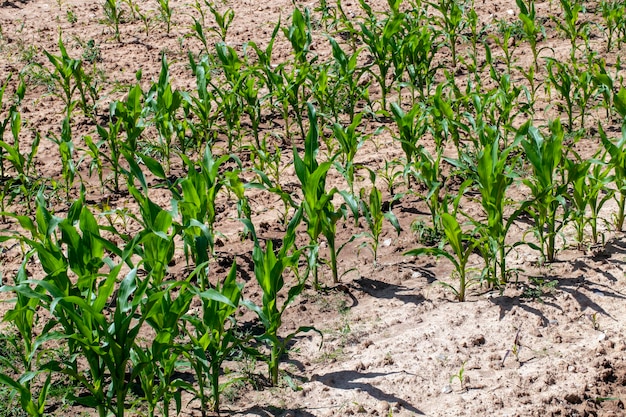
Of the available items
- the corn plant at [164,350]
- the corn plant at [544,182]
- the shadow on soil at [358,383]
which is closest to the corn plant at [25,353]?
the corn plant at [164,350]

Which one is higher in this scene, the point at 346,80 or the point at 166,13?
the point at 166,13

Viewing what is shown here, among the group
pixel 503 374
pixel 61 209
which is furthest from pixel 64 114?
pixel 503 374

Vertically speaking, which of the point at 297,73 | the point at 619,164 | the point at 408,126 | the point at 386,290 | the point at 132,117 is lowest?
the point at 386,290

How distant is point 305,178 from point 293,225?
0.42m

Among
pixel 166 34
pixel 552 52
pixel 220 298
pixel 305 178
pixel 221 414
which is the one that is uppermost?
pixel 166 34

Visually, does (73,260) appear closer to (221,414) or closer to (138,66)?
(221,414)

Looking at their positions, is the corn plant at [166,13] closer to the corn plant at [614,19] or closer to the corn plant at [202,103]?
the corn plant at [202,103]

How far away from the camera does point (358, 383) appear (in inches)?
155

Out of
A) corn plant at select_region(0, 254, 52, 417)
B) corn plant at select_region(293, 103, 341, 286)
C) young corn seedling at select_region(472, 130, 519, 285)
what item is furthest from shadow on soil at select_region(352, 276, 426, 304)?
corn plant at select_region(0, 254, 52, 417)

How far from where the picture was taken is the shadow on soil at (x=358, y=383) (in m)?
3.82

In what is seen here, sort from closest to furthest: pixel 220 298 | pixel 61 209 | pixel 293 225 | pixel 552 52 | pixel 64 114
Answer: pixel 220 298 → pixel 293 225 → pixel 61 209 → pixel 64 114 → pixel 552 52

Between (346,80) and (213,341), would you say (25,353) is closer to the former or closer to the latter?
(213,341)

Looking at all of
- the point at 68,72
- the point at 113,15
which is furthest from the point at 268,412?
the point at 113,15

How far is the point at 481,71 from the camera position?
284 inches
